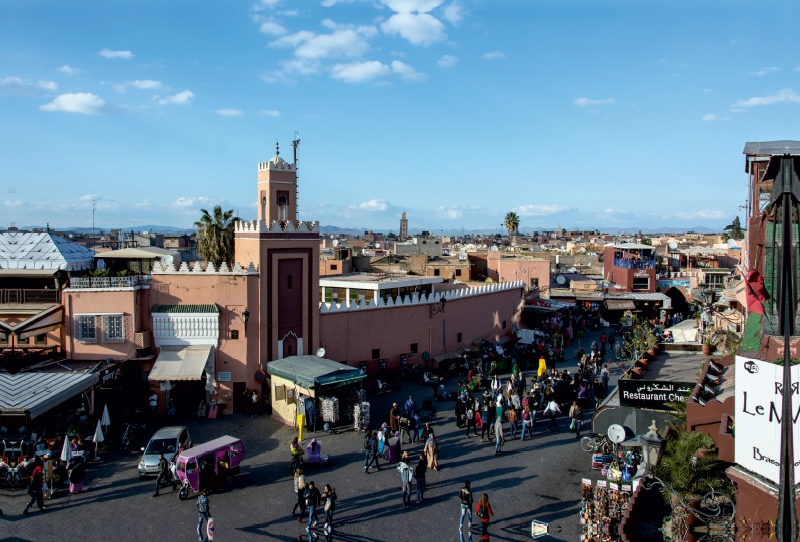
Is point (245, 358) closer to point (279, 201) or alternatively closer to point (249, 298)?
point (249, 298)

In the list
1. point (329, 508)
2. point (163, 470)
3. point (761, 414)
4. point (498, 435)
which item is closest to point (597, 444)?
point (498, 435)

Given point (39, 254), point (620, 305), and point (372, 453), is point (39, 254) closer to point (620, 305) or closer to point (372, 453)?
point (372, 453)

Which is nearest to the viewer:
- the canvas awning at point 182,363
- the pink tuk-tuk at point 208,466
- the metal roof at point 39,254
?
the pink tuk-tuk at point 208,466

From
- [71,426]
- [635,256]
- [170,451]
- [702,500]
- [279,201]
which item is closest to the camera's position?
[702,500]

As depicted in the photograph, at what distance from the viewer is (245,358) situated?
19.4 metres

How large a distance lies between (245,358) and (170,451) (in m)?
5.60

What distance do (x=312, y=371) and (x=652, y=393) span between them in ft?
30.0

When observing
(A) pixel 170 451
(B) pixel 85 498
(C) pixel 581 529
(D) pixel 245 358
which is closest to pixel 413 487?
(C) pixel 581 529

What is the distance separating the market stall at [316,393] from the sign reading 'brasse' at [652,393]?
7072mm

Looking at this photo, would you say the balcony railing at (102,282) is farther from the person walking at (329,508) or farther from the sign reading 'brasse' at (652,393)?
the sign reading 'brasse' at (652,393)

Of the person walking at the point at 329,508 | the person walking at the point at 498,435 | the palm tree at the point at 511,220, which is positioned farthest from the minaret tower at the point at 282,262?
the palm tree at the point at 511,220

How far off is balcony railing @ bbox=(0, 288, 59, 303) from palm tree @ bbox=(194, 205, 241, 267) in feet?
34.7

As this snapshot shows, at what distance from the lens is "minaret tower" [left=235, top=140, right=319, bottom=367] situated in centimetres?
1980

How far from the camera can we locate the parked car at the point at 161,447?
13609 mm
